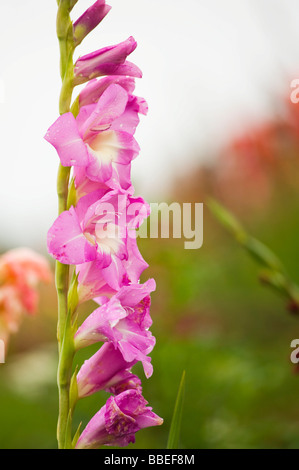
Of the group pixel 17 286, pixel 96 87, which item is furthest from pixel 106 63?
pixel 17 286

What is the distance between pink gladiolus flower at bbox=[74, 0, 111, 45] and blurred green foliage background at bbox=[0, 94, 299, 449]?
0.56m

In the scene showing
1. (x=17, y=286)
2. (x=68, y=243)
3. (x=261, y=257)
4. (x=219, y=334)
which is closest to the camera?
(x=68, y=243)

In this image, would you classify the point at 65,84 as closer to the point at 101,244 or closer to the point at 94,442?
the point at 101,244

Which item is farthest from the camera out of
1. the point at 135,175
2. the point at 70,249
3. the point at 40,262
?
the point at 135,175

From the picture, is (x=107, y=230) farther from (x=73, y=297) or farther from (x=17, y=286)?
(x=17, y=286)

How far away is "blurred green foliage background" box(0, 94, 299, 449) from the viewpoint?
1.28m

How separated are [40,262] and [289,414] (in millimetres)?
926

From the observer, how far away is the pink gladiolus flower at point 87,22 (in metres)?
0.59

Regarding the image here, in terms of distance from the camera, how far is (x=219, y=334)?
158 centimetres

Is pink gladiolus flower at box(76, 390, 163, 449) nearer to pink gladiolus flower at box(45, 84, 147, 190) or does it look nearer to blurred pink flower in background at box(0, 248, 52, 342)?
pink gladiolus flower at box(45, 84, 147, 190)

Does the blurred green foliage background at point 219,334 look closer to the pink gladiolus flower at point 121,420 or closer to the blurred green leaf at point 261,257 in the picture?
the blurred green leaf at point 261,257

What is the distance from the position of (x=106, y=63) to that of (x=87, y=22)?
0.15ft

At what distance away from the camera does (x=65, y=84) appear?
0.59 m

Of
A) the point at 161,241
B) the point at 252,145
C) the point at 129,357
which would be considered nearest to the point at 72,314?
the point at 129,357
